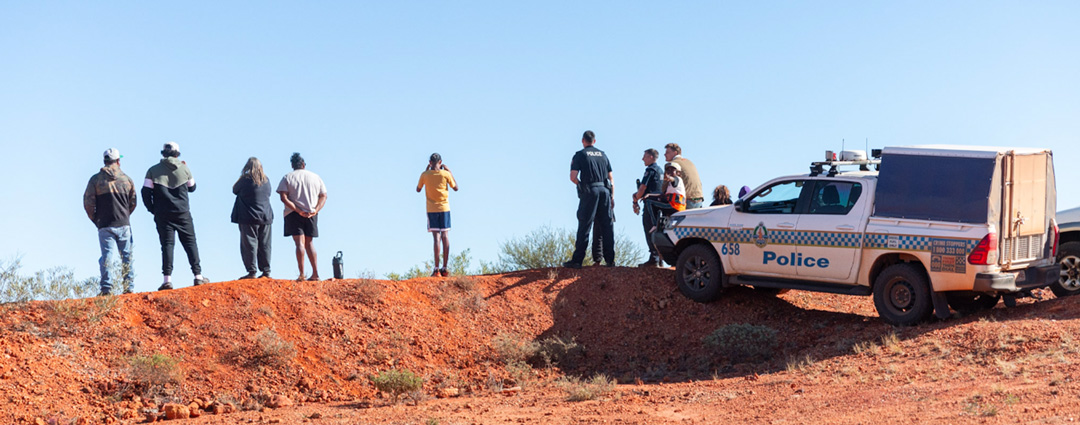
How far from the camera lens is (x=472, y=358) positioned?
13.8 metres

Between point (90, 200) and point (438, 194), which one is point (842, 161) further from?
point (90, 200)

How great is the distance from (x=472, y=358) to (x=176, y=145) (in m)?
4.85

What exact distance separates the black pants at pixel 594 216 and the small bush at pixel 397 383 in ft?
15.1

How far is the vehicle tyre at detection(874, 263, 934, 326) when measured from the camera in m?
12.7

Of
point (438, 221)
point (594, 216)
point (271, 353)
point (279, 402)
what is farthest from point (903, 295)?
point (271, 353)

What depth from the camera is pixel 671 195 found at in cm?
1522

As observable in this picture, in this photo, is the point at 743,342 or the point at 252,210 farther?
the point at 252,210

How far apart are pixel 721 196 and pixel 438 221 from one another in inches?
163

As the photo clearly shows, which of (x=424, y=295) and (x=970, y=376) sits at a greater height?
(x=424, y=295)

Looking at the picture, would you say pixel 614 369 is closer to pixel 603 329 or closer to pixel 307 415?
pixel 603 329

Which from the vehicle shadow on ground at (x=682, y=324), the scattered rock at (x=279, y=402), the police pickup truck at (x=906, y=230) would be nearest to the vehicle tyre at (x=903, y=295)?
the police pickup truck at (x=906, y=230)

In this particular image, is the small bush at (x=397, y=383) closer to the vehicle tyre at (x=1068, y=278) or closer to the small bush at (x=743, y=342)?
the small bush at (x=743, y=342)

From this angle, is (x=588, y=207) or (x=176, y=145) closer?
(x=176, y=145)

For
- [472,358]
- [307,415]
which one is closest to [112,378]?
[307,415]
